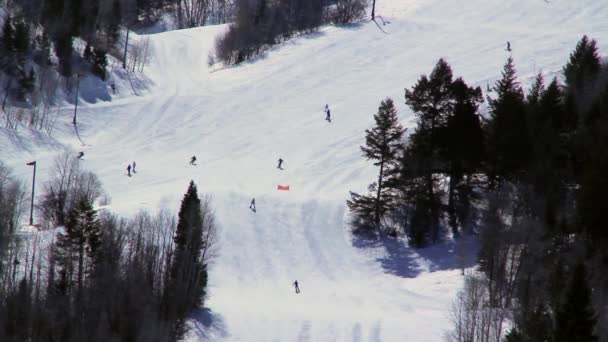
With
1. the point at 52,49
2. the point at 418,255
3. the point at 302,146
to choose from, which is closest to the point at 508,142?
the point at 418,255

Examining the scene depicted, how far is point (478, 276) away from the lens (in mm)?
→ 47312

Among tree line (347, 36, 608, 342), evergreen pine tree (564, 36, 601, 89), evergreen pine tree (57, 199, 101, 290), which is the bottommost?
evergreen pine tree (57, 199, 101, 290)

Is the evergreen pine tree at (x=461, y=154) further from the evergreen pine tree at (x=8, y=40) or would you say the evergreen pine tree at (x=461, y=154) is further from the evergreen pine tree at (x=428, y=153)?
the evergreen pine tree at (x=8, y=40)

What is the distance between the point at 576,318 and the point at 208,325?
72.4 feet

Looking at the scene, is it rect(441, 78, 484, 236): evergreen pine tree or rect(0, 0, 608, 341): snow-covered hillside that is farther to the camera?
rect(441, 78, 484, 236): evergreen pine tree

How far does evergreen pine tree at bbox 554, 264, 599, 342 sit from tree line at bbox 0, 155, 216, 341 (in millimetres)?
17859

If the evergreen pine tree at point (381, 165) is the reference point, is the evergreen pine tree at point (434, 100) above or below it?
above

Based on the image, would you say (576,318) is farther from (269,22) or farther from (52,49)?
(269,22)

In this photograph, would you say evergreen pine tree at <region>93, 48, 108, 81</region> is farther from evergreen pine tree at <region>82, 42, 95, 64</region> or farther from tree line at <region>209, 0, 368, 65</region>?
tree line at <region>209, 0, 368, 65</region>

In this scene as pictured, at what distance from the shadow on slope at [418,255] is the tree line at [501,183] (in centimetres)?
75

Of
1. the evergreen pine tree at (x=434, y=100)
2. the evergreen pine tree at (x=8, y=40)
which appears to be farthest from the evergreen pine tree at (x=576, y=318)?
the evergreen pine tree at (x=8, y=40)

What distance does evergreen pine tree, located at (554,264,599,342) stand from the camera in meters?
27.5

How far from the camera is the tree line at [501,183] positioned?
145 feet

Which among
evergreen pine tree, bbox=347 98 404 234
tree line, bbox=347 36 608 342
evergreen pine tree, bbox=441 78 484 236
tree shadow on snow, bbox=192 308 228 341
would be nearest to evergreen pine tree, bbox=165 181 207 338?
tree shadow on snow, bbox=192 308 228 341
